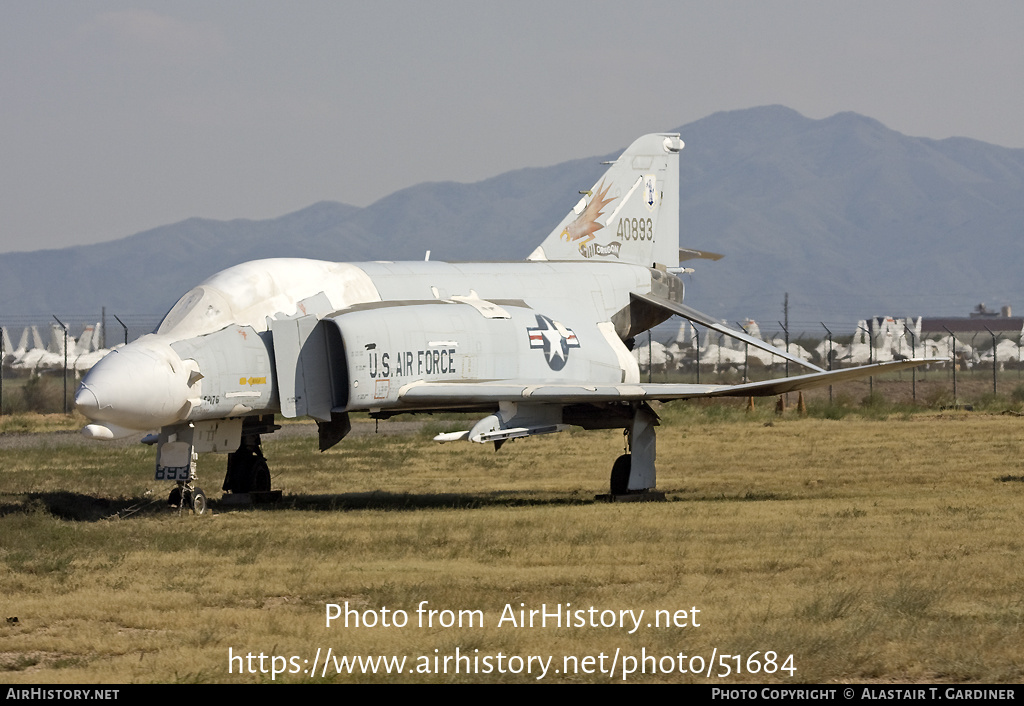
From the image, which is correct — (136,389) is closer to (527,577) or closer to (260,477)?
(260,477)

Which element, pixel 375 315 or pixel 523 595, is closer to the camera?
pixel 523 595

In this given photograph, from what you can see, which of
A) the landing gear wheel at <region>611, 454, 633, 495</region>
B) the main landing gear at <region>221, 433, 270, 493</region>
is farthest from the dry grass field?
the main landing gear at <region>221, 433, 270, 493</region>

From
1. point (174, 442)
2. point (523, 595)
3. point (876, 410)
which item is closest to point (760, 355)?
point (876, 410)

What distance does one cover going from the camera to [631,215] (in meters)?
23.4

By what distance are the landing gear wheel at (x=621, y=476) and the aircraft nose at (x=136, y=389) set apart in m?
6.21

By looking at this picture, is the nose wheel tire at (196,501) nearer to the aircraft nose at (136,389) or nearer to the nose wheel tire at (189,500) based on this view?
the nose wheel tire at (189,500)

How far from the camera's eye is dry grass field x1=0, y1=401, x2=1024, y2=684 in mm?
8656

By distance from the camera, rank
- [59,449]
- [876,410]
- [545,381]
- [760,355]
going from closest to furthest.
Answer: [545,381] < [59,449] < [876,410] < [760,355]

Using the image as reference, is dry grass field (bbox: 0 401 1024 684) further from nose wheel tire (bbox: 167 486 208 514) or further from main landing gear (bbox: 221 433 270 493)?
main landing gear (bbox: 221 433 270 493)

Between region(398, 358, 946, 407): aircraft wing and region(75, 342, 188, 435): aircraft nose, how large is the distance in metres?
2.96

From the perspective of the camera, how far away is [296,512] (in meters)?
17.2

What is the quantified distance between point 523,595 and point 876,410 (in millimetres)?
29391

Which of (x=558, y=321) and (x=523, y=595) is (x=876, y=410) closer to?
(x=558, y=321)

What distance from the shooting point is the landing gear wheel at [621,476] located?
63.2 feet
